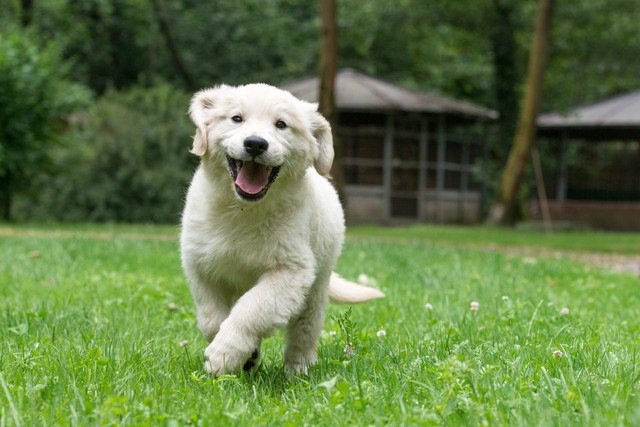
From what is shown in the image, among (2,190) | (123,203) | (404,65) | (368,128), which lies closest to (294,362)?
(2,190)

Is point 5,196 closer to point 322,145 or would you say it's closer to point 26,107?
point 26,107

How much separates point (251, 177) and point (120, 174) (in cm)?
1972

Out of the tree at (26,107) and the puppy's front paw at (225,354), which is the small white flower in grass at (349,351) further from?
the tree at (26,107)

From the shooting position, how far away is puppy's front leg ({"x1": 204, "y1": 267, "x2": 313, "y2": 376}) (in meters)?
3.54

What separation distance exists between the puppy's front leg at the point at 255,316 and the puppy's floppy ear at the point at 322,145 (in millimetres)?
631

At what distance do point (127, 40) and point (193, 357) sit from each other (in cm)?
3191

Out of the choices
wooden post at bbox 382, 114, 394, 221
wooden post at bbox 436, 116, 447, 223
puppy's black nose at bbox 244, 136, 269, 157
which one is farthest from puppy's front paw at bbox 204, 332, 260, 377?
wooden post at bbox 436, 116, 447, 223

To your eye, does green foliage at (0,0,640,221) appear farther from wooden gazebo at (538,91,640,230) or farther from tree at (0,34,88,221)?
wooden gazebo at (538,91,640,230)

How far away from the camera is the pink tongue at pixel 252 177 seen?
3.79m

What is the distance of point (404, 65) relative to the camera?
34.5 metres

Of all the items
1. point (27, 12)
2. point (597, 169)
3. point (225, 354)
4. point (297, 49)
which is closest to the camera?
point (225, 354)

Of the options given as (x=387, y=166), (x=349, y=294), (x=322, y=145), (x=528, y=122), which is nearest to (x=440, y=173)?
(x=387, y=166)

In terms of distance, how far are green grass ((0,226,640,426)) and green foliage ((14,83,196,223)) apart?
15105 millimetres

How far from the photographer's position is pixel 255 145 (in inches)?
146
